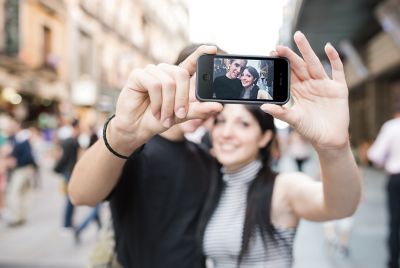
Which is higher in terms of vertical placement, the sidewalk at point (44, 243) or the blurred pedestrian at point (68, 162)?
the blurred pedestrian at point (68, 162)

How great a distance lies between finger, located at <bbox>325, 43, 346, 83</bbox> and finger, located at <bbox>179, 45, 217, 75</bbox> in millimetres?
324

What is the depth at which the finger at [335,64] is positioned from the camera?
138 cm

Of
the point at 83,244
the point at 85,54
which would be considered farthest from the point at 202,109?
the point at 85,54

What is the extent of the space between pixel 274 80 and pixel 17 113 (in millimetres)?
17843

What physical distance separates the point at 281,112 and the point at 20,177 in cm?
691

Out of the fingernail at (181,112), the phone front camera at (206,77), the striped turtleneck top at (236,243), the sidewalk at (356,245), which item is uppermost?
the phone front camera at (206,77)

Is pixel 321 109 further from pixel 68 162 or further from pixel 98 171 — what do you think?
pixel 68 162

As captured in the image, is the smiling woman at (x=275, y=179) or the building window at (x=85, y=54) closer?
the smiling woman at (x=275, y=179)

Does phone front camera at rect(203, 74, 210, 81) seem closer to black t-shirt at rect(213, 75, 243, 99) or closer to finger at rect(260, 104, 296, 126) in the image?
black t-shirt at rect(213, 75, 243, 99)

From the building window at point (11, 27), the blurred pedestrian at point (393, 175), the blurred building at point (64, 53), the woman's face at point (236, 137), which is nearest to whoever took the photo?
the woman's face at point (236, 137)

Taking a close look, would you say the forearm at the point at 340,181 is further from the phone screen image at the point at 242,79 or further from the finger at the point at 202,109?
the finger at the point at 202,109

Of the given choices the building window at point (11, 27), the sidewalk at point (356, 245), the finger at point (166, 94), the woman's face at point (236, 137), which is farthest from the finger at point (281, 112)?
the building window at point (11, 27)

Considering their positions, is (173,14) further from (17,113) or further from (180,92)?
(180,92)

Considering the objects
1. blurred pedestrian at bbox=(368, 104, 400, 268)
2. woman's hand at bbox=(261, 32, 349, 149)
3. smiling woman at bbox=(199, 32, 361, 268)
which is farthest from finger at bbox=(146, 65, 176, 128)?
blurred pedestrian at bbox=(368, 104, 400, 268)
